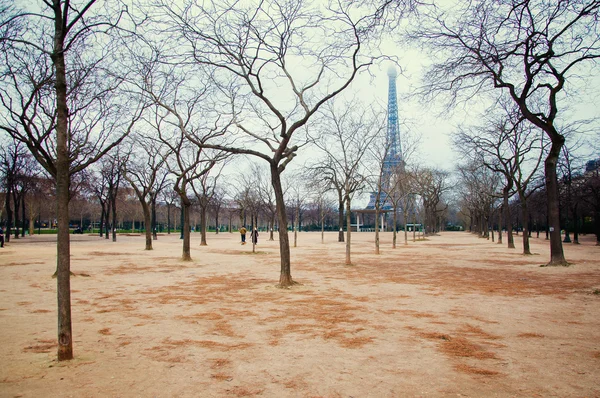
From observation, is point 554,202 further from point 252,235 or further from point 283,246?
point 252,235

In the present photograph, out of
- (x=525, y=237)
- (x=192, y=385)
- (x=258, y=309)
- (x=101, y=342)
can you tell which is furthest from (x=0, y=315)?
(x=525, y=237)

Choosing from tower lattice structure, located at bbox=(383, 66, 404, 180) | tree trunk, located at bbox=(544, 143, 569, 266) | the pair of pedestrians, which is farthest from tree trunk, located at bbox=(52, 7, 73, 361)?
the pair of pedestrians

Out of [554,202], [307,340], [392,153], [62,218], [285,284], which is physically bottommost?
[285,284]

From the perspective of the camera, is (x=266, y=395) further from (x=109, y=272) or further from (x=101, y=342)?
(x=109, y=272)

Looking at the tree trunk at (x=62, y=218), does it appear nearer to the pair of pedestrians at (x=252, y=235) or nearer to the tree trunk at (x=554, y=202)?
the tree trunk at (x=554, y=202)

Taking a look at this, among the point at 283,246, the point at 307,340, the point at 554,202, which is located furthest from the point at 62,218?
the point at 554,202

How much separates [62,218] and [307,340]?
12.9 feet

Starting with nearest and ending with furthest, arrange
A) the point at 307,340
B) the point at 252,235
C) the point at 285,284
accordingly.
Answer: the point at 307,340
the point at 285,284
the point at 252,235

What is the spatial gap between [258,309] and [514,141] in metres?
23.1

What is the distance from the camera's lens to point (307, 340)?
19.9 ft

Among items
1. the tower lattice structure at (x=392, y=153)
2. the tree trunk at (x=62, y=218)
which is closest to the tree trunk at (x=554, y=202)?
the tower lattice structure at (x=392, y=153)

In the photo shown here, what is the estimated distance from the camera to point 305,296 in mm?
10070

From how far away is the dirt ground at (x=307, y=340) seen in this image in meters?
4.29

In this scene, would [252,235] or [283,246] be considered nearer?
[283,246]
